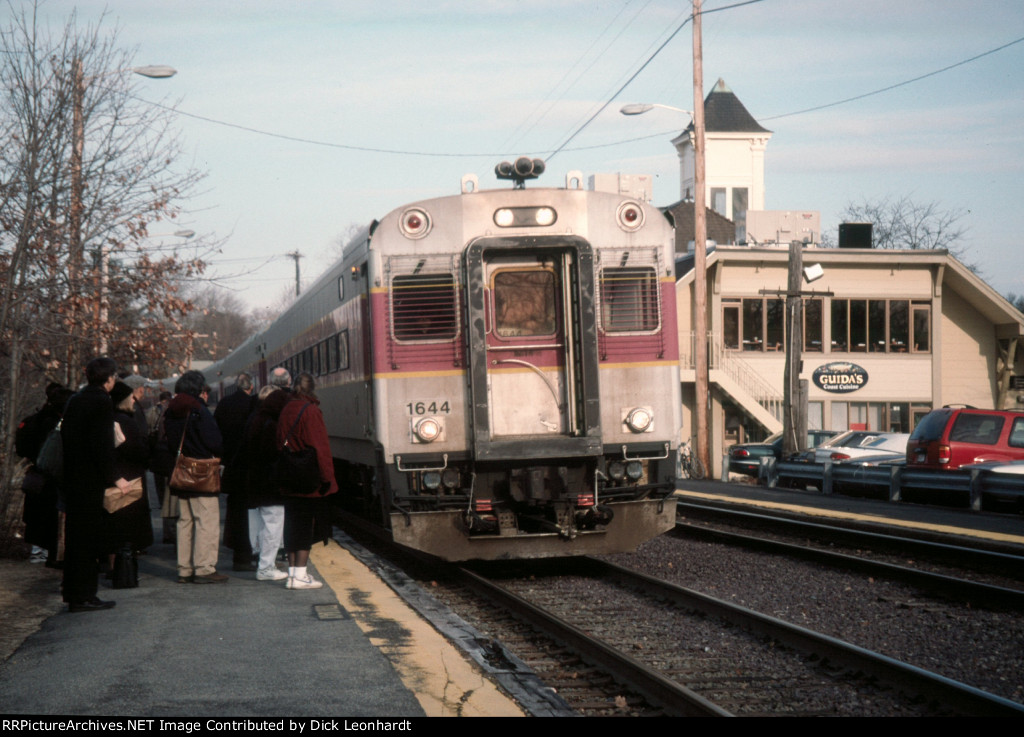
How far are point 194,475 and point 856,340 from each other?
2958 centimetres

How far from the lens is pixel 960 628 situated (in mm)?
8117

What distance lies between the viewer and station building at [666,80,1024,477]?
3472cm

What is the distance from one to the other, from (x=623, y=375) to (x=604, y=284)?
0.80 m

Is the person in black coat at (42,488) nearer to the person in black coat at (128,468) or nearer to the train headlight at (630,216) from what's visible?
the person in black coat at (128,468)

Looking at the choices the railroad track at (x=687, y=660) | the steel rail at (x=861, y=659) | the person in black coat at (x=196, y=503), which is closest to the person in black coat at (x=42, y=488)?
the person in black coat at (x=196, y=503)

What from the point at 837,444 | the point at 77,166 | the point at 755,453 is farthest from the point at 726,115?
the point at 77,166

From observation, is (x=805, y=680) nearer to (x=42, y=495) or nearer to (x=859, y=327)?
(x=42, y=495)

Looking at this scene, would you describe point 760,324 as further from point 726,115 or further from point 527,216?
point 726,115

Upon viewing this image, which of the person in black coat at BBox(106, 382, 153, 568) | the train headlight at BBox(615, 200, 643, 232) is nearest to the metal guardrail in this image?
the train headlight at BBox(615, 200, 643, 232)

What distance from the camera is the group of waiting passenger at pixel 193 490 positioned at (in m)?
8.17

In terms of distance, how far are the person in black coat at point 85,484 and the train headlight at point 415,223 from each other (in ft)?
9.55

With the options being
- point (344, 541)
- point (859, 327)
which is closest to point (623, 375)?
point (344, 541)

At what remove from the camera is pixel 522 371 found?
32.4 feet

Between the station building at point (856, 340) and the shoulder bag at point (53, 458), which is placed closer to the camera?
the shoulder bag at point (53, 458)
